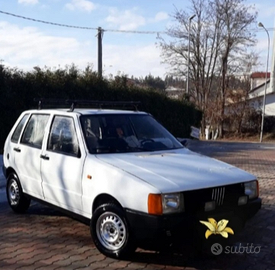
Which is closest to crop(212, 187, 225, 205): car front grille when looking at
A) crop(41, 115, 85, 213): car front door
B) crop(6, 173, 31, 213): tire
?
crop(41, 115, 85, 213): car front door

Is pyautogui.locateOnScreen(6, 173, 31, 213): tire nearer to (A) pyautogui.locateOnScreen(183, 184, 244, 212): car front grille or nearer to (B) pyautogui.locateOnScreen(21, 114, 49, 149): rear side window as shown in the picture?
(B) pyautogui.locateOnScreen(21, 114, 49, 149): rear side window

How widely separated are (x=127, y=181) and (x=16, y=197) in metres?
2.84

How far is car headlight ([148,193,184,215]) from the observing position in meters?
3.99

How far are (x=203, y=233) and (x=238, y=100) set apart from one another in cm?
3671

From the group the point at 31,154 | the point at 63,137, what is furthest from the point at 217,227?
the point at 31,154

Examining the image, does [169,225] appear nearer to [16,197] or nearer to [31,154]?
[31,154]

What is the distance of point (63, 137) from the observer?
5.43m

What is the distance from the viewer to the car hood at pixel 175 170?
4160 mm

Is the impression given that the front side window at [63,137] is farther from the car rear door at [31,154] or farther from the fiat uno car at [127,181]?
the car rear door at [31,154]

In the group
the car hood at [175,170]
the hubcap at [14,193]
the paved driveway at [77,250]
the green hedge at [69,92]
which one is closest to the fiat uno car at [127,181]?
the car hood at [175,170]

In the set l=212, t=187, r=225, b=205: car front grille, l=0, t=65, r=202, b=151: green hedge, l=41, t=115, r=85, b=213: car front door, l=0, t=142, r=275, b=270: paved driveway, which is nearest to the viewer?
l=212, t=187, r=225, b=205: car front grille

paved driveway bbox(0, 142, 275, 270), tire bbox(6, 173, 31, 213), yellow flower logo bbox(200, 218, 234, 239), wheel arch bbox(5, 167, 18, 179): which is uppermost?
wheel arch bbox(5, 167, 18, 179)

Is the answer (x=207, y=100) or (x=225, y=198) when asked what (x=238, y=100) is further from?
(x=225, y=198)
